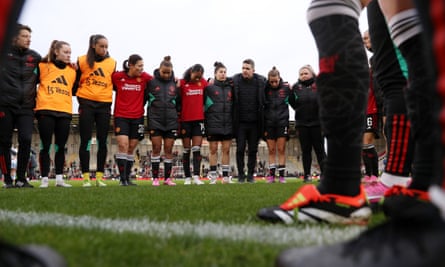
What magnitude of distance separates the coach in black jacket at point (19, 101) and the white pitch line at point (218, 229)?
12.1 feet

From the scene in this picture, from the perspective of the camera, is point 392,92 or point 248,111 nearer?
point 392,92

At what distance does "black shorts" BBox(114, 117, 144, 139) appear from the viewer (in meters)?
5.80

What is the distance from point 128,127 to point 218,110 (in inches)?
67.6

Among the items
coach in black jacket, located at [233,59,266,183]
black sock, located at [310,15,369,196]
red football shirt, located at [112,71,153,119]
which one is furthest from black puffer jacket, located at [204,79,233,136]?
black sock, located at [310,15,369,196]

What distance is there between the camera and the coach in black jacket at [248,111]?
283 inches

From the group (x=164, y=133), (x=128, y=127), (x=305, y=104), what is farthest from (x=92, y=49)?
(x=305, y=104)

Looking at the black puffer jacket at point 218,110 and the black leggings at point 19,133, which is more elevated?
the black puffer jacket at point 218,110

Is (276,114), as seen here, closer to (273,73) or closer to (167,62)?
(273,73)

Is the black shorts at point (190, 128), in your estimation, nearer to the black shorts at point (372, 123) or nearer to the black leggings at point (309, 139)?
the black leggings at point (309, 139)

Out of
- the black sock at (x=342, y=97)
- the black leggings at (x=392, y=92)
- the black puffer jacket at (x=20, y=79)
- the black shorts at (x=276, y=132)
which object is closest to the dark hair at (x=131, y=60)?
the black puffer jacket at (x=20, y=79)

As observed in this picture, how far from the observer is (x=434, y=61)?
1.83 ft

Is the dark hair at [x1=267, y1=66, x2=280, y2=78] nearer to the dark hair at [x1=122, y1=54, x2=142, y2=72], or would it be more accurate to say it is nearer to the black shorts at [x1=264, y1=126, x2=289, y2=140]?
the black shorts at [x1=264, y1=126, x2=289, y2=140]

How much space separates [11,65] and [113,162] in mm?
25006

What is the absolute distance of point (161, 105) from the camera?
245 inches
